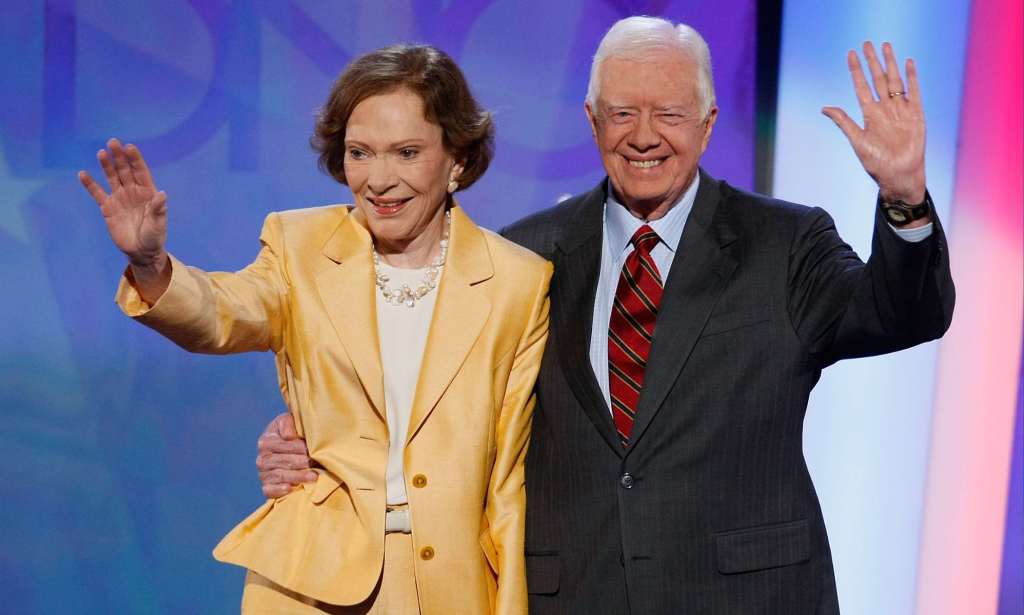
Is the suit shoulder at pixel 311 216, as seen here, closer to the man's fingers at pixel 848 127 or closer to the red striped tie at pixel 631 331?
the red striped tie at pixel 631 331

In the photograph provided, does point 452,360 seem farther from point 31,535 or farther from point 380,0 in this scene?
point 31,535

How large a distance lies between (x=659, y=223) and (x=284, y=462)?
859 mm

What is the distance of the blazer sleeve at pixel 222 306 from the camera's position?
6.27ft

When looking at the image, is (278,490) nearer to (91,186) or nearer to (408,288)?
(408,288)

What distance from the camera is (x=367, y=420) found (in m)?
2.12

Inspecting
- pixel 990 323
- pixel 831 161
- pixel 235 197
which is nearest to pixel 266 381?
pixel 235 197

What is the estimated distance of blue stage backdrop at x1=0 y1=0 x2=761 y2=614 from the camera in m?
3.57

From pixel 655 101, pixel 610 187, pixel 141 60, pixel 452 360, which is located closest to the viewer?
pixel 452 360

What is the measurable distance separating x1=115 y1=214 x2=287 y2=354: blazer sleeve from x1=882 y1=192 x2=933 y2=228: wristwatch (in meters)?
1.06

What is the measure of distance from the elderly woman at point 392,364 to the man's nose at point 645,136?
33cm

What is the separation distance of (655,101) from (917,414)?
70.1 inches

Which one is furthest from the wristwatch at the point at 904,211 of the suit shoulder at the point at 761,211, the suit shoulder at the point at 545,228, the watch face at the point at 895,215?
the suit shoulder at the point at 545,228

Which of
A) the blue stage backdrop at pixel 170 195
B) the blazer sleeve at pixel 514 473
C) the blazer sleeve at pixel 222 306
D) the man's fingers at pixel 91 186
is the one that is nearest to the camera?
the man's fingers at pixel 91 186

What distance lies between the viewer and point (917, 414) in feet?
12.0
